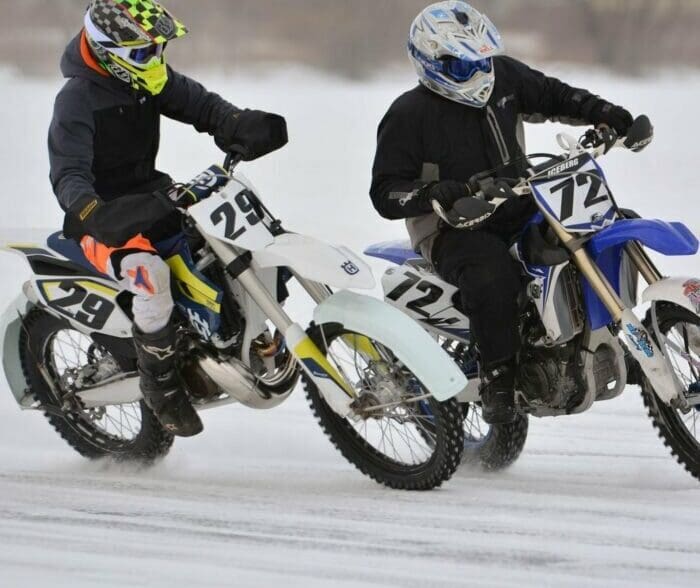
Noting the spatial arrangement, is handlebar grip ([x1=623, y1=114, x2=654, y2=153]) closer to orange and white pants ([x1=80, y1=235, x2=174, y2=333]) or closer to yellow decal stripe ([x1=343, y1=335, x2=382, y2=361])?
yellow decal stripe ([x1=343, y1=335, x2=382, y2=361])

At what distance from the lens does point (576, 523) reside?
15.4 ft

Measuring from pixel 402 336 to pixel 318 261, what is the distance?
0.37 meters

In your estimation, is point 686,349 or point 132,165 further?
point 132,165

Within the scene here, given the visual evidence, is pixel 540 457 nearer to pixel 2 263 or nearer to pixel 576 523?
pixel 576 523

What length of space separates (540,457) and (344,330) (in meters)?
1.21

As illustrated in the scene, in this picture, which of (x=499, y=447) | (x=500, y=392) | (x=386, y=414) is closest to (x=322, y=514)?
→ (x=386, y=414)

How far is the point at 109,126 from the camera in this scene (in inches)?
215

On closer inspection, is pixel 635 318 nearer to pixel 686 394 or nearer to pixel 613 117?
pixel 686 394

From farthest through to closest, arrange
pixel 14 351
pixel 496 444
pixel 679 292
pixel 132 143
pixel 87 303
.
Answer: pixel 14 351 < pixel 496 444 < pixel 87 303 < pixel 132 143 < pixel 679 292

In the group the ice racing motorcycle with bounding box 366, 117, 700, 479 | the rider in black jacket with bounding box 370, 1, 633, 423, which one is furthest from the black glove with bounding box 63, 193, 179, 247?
the ice racing motorcycle with bounding box 366, 117, 700, 479

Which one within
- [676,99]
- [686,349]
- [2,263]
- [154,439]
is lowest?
[2,263]

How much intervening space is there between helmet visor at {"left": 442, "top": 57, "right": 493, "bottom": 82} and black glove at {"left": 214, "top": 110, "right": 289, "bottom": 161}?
Result: 0.64m

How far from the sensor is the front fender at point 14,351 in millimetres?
6082

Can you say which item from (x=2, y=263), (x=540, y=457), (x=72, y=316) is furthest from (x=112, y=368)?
(x=2, y=263)
